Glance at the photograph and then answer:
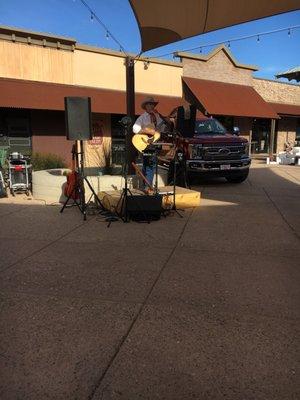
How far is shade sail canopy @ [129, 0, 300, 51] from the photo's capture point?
25.7 ft

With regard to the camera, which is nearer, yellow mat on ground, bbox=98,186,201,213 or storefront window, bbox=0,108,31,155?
yellow mat on ground, bbox=98,186,201,213

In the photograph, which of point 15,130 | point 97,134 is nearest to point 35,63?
point 15,130

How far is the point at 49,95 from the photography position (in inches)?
614

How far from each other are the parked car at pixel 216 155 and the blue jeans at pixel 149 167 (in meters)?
2.55

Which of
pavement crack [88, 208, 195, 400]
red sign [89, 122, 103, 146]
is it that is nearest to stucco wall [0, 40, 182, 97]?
red sign [89, 122, 103, 146]

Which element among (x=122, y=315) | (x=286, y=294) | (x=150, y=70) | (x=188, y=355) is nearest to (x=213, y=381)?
(x=188, y=355)

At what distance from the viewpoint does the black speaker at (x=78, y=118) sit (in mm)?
7886

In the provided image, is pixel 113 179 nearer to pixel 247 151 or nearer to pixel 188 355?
pixel 247 151

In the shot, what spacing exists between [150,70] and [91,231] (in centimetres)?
1433

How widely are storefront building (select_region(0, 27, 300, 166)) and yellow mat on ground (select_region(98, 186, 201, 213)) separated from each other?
340 centimetres

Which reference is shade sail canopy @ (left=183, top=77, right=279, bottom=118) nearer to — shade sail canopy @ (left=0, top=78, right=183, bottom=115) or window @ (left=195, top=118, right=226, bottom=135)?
shade sail canopy @ (left=0, top=78, right=183, bottom=115)

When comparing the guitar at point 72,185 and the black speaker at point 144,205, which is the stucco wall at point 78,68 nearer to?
the guitar at point 72,185

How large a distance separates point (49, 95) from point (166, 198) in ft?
30.9

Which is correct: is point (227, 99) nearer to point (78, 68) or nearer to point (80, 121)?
point (78, 68)
